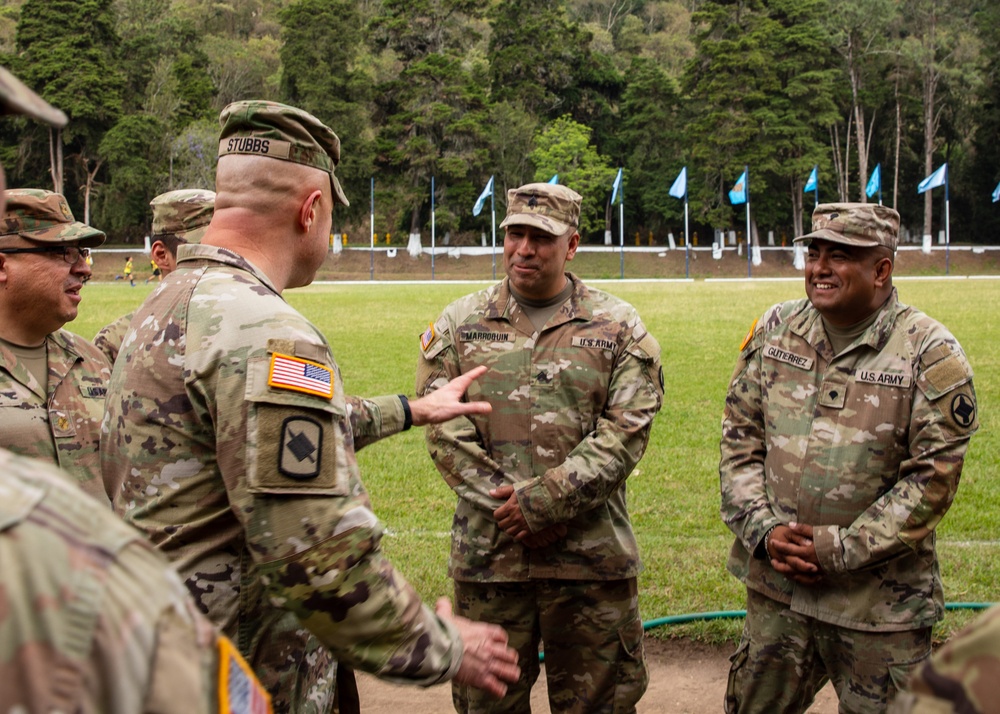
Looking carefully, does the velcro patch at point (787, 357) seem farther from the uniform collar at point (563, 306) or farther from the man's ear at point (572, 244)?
the man's ear at point (572, 244)

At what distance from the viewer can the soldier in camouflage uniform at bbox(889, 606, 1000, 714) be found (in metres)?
1.21

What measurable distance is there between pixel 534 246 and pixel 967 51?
244 ft

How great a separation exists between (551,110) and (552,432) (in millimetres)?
70159

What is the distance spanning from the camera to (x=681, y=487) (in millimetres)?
8844

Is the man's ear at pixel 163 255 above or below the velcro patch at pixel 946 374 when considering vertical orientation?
above

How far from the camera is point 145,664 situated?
1.12m

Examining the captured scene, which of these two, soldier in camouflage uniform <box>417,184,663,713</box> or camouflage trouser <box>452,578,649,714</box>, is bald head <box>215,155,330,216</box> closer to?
soldier in camouflage uniform <box>417,184,663,713</box>

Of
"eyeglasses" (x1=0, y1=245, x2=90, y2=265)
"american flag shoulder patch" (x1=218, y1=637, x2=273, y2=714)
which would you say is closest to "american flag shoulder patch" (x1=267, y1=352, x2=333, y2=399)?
"american flag shoulder patch" (x1=218, y1=637, x2=273, y2=714)

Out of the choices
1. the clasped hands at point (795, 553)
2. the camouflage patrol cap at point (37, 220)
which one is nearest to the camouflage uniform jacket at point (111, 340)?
the camouflage patrol cap at point (37, 220)

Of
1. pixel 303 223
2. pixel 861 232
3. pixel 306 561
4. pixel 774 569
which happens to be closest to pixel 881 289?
pixel 861 232

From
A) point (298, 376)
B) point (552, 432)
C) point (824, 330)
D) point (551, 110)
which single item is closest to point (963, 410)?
point (824, 330)

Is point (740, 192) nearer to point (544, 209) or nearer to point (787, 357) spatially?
point (544, 209)

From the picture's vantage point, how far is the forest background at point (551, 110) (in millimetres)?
62094

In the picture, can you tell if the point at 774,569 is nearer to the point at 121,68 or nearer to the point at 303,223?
the point at 303,223
